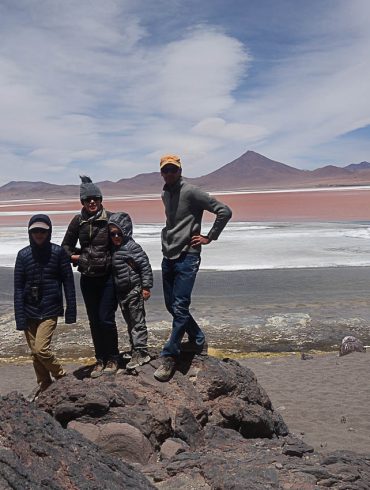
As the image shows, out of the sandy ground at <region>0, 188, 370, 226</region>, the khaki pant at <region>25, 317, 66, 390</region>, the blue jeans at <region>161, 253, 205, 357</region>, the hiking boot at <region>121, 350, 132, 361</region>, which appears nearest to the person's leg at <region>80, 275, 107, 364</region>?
the hiking boot at <region>121, 350, 132, 361</region>

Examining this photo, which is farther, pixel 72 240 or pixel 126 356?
pixel 126 356

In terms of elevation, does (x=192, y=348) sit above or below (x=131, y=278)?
below

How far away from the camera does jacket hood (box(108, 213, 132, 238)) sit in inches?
170

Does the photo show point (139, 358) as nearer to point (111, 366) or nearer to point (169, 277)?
point (111, 366)

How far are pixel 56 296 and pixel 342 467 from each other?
2570mm

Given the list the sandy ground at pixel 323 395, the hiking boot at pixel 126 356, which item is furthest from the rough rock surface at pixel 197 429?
the sandy ground at pixel 323 395

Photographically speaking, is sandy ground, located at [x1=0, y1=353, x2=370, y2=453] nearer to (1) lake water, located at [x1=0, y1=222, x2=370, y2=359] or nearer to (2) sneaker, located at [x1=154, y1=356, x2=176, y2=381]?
(1) lake water, located at [x1=0, y1=222, x2=370, y2=359]

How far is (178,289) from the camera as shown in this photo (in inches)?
162

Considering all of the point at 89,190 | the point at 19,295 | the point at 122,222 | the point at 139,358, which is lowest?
the point at 139,358

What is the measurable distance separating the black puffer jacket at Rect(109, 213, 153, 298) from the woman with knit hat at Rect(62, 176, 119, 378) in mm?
70

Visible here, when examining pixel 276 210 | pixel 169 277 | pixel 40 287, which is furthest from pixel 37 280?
pixel 276 210

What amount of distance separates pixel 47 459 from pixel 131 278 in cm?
200

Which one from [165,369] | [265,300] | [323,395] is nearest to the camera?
[165,369]

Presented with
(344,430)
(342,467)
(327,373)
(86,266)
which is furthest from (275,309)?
(342,467)
